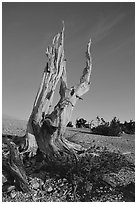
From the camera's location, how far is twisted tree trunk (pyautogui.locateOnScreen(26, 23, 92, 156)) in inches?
239

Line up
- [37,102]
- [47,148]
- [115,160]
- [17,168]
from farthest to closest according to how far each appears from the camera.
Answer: [37,102]
[47,148]
[115,160]
[17,168]

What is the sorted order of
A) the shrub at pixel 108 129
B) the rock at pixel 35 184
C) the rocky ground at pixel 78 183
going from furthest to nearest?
the shrub at pixel 108 129
the rock at pixel 35 184
the rocky ground at pixel 78 183

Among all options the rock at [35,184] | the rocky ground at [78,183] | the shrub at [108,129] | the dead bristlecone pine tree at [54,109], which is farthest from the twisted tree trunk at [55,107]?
the shrub at [108,129]

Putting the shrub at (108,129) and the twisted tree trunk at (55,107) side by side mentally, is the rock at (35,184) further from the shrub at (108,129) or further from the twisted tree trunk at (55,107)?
the shrub at (108,129)

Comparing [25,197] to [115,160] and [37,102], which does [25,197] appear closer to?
[115,160]

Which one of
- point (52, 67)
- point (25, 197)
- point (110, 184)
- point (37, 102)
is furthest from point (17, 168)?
point (52, 67)

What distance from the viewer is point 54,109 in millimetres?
6273

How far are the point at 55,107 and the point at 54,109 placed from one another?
2.4 inches

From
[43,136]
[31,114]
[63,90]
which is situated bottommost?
[43,136]

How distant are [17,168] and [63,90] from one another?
219 centimetres

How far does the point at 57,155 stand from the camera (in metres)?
5.86

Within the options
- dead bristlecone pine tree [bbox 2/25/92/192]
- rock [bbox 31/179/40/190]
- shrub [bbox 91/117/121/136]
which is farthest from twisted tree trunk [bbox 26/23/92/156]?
shrub [bbox 91/117/121/136]

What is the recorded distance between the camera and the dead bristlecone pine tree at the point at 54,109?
6066 millimetres

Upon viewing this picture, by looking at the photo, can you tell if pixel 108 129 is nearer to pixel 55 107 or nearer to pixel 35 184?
pixel 55 107
